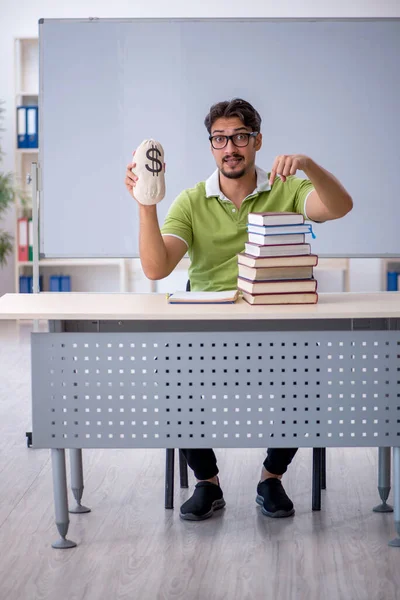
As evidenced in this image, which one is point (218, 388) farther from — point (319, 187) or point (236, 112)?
point (236, 112)

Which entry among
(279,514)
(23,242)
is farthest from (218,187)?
(23,242)

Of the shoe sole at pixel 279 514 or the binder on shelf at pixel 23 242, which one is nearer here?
the shoe sole at pixel 279 514

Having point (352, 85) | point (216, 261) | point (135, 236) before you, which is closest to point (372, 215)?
point (352, 85)

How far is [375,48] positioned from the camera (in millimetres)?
4145

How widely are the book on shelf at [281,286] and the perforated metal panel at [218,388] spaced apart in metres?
0.13

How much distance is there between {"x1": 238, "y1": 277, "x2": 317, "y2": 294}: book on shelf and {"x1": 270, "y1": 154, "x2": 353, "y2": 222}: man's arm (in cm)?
31

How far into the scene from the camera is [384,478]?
2984 millimetres

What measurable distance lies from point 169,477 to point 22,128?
5.04m

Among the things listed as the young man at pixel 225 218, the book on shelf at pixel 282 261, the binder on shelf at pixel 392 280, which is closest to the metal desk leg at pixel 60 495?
the young man at pixel 225 218

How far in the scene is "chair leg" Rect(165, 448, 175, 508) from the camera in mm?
2965

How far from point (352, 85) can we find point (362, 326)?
70.2 inches

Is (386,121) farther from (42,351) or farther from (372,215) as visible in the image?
(42,351)

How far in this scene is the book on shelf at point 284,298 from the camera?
103 inches

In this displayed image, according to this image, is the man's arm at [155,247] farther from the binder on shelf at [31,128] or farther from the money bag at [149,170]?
the binder on shelf at [31,128]
